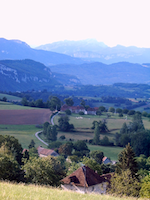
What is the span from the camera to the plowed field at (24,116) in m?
84.1

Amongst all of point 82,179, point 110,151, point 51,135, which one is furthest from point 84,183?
point 51,135

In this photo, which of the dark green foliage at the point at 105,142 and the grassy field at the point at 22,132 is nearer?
the grassy field at the point at 22,132

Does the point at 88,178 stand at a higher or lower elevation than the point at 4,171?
lower

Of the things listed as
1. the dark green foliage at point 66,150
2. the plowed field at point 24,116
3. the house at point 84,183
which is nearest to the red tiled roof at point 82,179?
the house at point 84,183

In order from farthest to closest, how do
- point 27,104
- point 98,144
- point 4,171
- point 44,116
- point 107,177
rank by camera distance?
→ point 27,104
point 44,116
point 98,144
point 107,177
point 4,171

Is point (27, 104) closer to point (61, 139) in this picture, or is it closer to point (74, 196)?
point (61, 139)

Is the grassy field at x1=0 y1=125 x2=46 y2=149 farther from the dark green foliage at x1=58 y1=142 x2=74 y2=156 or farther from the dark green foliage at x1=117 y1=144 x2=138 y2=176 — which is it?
the dark green foliage at x1=117 y1=144 x2=138 y2=176

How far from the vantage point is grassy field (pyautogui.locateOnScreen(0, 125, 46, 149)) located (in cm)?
6234

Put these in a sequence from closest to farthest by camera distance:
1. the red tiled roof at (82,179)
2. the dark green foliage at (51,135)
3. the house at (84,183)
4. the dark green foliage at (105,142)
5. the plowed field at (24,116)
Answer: the house at (84,183) < the red tiled roof at (82,179) < the dark green foliage at (51,135) < the dark green foliage at (105,142) < the plowed field at (24,116)

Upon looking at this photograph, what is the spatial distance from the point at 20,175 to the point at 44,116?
232ft

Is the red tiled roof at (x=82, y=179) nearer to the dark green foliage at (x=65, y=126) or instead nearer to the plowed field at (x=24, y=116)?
the dark green foliage at (x=65, y=126)

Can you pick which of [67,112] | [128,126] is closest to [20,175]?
[128,126]

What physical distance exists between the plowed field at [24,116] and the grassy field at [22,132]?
456cm

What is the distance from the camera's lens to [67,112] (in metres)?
101
